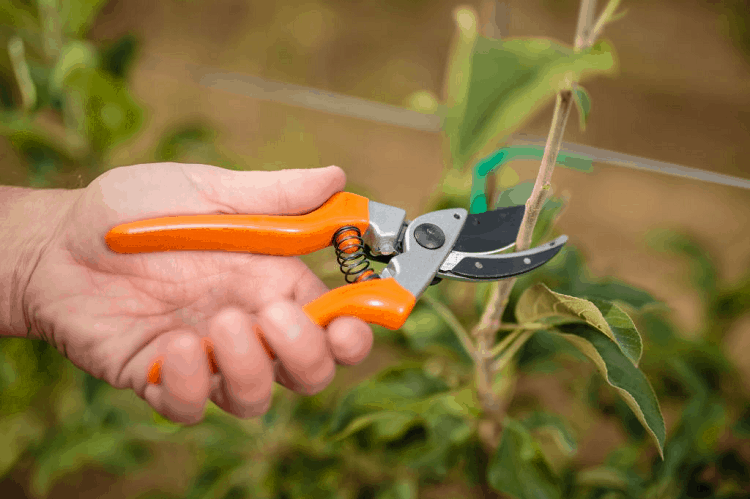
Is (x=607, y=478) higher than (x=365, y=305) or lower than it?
lower

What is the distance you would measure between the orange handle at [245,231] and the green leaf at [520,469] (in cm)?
33

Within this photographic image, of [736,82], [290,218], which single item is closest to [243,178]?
[290,218]

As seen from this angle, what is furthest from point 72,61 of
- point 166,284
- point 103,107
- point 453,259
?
point 453,259

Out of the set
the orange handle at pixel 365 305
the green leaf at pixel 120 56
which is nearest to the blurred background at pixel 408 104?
the green leaf at pixel 120 56

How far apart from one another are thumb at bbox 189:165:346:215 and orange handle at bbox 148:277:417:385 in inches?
4.9

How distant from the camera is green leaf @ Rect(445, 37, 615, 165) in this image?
0.44 meters

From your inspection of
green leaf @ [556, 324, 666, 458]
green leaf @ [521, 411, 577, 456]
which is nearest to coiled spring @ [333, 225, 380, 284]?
green leaf @ [556, 324, 666, 458]

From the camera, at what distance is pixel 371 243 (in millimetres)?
552

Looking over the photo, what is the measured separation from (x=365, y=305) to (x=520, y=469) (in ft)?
1.01

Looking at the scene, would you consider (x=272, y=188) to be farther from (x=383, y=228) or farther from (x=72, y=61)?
(x=72, y=61)

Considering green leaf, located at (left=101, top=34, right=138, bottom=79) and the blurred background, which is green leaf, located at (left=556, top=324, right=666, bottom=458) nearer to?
the blurred background

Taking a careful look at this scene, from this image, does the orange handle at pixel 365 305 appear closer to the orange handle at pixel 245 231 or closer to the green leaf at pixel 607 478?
the orange handle at pixel 245 231

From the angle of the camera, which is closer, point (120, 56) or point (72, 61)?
point (72, 61)

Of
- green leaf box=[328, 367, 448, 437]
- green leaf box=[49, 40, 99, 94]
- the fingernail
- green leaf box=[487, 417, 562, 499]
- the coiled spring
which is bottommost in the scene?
green leaf box=[487, 417, 562, 499]
